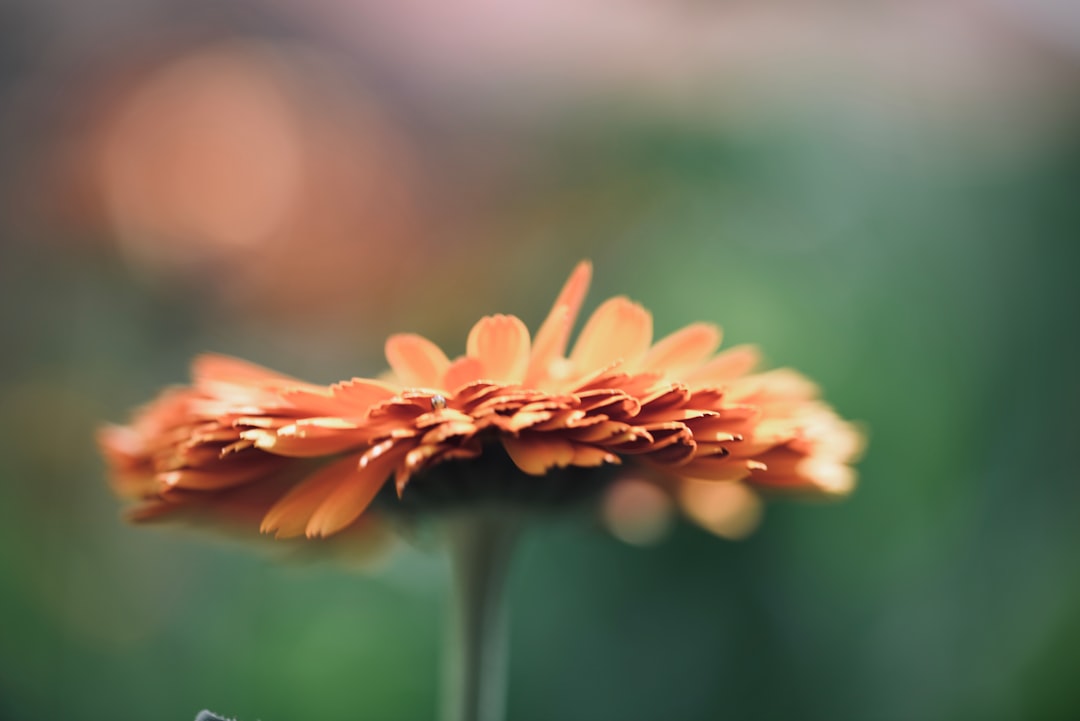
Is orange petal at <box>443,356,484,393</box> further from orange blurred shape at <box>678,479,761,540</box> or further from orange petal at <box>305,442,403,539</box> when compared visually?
orange blurred shape at <box>678,479,761,540</box>

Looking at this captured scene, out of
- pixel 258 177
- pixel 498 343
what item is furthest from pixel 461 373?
pixel 258 177

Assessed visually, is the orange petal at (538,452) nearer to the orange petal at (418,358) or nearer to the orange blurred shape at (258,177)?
the orange petal at (418,358)

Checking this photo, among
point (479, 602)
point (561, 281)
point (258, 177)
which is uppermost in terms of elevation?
A: point (258, 177)

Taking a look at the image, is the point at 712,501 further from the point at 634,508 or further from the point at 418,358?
the point at 418,358

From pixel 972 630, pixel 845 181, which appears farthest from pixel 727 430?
pixel 845 181

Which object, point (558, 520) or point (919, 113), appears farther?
point (919, 113)

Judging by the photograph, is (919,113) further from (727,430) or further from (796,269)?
(727,430)

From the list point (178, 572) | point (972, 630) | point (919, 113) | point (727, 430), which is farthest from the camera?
point (919, 113)
